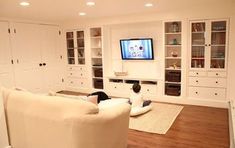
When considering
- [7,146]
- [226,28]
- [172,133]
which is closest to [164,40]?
[226,28]

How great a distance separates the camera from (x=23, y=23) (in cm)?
571

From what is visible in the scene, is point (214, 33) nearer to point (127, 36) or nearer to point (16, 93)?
point (127, 36)

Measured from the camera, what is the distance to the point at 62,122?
2348 millimetres

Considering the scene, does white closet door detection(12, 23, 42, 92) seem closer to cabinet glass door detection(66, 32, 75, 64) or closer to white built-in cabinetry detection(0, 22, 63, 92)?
white built-in cabinetry detection(0, 22, 63, 92)

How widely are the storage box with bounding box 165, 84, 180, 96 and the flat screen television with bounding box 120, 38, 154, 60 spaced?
892 millimetres

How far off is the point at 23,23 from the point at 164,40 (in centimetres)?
377

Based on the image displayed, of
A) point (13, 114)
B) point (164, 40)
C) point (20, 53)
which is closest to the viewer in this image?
point (13, 114)

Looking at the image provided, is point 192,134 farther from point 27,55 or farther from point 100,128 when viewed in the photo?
point 27,55

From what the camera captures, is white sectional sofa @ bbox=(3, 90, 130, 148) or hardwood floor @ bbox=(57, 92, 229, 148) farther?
hardwood floor @ bbox=(57, 92, 229, 148)

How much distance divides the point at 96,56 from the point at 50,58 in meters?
1.43

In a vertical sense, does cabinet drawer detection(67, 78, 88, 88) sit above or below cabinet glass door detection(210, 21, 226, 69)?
below

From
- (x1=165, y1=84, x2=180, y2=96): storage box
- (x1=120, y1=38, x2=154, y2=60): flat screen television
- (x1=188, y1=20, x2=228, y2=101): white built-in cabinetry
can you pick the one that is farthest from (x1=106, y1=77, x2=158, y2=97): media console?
(x1=188, y1=20, x2=228, y2=101): white built-in cabinetry

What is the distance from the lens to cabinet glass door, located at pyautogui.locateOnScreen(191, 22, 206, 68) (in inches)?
190

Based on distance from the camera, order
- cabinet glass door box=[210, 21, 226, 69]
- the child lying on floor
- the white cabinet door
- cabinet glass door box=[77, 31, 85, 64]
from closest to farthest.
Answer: the white cabinet door, the child lying on floor, cabinet glass door box=[210, 21, 226, 69], cabinet glass door box=[77, 31, 85, 64]
